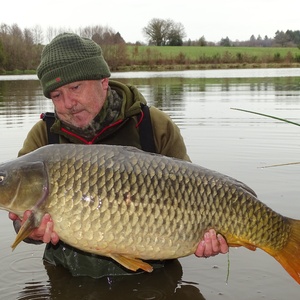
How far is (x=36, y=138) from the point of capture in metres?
3.37

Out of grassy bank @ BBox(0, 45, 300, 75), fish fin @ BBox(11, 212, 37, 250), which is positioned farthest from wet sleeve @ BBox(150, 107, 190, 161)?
grassy bank @ BBox(0, 45, 300, 75)

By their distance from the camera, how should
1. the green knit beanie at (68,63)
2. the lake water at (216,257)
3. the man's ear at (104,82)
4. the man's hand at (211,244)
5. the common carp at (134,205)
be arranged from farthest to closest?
the lake water at (216,257) → the man's ear at (104,82) → the green knit beanie at (68,63) → the man's hand at (211,244) → the common carp at (134,205)

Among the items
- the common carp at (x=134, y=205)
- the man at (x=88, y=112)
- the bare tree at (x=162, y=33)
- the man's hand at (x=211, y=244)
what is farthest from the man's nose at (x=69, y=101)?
the bare tree at (x=162, y=33)

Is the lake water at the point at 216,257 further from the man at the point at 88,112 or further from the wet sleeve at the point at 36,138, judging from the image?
the wet sleeve at the point at 36,138

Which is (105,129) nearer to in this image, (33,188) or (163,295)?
(33,188)

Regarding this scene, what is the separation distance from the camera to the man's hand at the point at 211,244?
8.38ft

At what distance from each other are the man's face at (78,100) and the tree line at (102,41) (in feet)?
146

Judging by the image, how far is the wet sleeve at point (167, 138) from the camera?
10.8 feet

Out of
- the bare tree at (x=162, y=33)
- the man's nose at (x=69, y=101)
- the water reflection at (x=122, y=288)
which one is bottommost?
the water reflection at (x=122, y=288)

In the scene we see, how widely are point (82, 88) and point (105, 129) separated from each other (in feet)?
1.01

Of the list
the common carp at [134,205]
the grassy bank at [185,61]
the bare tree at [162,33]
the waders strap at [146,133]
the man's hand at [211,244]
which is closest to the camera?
the common carp at [134,205]

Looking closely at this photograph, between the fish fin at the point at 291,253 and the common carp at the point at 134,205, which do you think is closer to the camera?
the common carp at the point at 134,205

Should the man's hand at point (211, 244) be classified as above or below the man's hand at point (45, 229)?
below

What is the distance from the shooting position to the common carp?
2.44 m
